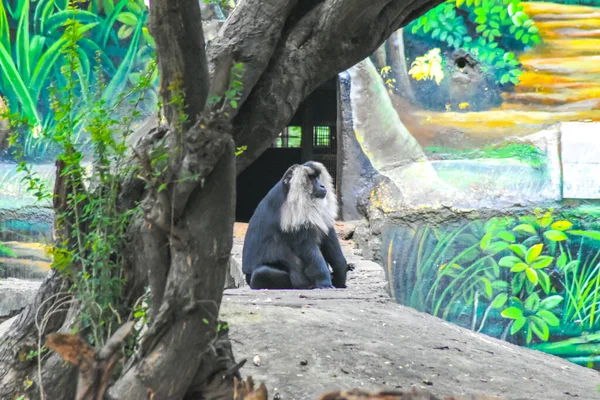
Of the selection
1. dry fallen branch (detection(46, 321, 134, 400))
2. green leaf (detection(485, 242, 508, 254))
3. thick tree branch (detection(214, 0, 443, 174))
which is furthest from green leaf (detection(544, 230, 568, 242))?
dry fallen branch (detection(46, 321, 134, 400))

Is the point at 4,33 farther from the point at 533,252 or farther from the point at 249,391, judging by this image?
the point at 249,391

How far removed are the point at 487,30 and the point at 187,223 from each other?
8053 millimetres

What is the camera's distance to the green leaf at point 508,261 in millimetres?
9594

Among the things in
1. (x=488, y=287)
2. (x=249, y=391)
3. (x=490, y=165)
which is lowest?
(x=488, y=287)

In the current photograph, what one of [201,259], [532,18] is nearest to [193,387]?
[201,259]

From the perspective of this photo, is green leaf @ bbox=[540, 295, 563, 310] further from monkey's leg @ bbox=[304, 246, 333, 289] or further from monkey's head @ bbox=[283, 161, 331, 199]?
monkey's leg @ bbox=[304, 246, 333, 289]

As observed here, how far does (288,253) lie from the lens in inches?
268

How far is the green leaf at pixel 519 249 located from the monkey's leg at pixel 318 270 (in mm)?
3759

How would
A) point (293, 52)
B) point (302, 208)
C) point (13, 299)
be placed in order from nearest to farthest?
1. point (293, 52)
2. point (302, 208)
3. point (13, 299)

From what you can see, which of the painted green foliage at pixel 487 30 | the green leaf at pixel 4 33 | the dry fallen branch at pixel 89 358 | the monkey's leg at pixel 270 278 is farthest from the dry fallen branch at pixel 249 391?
the green leaf at pixel 4 33

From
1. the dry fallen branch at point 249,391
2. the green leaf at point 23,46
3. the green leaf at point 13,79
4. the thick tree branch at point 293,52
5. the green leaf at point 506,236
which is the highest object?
the green leaf at point 23,46

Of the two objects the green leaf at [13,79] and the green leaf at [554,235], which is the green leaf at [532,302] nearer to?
the green leaf at [554,235]

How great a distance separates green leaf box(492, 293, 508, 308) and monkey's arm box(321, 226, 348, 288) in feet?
11.5

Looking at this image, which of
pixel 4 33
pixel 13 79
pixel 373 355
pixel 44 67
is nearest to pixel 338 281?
pixel 373 355
